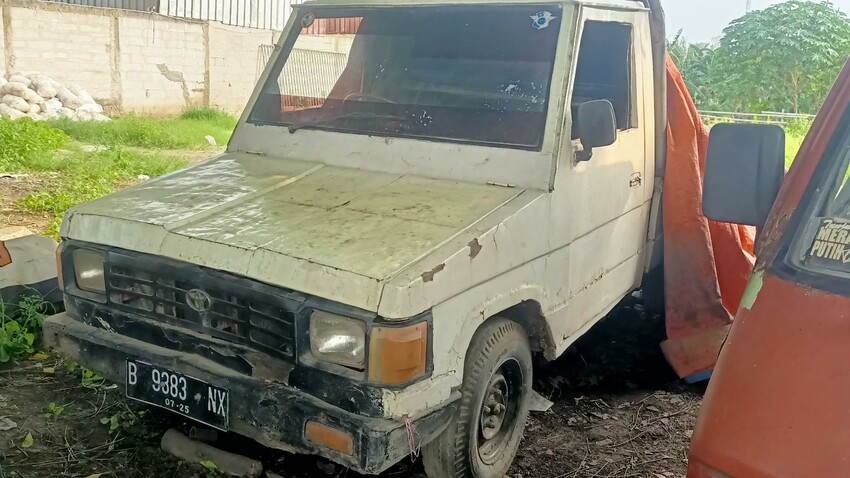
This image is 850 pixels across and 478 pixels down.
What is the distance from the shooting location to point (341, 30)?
12.4 ft

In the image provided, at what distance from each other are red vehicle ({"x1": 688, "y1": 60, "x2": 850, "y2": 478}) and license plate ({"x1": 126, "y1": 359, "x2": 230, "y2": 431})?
1.59m

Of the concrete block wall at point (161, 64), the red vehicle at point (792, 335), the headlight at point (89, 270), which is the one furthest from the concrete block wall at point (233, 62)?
the red vehicle at point (792, 335)

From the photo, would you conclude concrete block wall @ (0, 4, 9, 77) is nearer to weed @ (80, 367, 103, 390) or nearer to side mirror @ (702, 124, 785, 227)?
weed @ (80, 367, 103, 390)

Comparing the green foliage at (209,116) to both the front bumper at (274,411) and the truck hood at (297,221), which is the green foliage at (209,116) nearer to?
the truck hood at (297,221)

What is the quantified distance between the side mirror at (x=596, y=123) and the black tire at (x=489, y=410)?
0.85 meters

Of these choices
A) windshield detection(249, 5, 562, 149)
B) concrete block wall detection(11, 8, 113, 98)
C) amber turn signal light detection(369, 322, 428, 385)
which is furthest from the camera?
concrete block wall detection(11, 8, 113, 98)

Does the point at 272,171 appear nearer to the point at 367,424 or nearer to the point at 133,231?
the point at 133,231

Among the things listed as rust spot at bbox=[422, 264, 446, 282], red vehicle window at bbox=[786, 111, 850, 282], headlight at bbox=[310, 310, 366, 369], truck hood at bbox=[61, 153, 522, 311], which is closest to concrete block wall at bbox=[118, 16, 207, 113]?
truck hood at bbox=[61, 153, 522, 311]

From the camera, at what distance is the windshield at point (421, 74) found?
10.4 feet

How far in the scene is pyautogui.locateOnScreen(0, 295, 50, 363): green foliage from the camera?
12.4ft

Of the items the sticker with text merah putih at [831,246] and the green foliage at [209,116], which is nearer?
the sticker with text merah putih at [831,246]

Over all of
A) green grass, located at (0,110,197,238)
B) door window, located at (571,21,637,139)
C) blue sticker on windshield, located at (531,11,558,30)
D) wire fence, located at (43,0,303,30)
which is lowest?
green grass, located at (0,110,197,238)

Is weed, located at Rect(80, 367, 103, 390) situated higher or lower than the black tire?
Answer: lower

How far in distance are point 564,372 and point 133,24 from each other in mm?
12661
